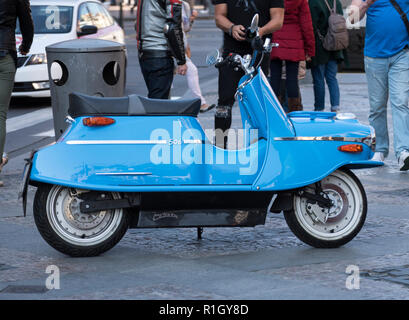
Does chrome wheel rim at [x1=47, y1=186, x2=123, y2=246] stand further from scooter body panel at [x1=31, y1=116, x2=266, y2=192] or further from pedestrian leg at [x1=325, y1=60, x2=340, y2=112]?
pedestrian leg at [x1=325, y1=60, x2=340, y2=112]

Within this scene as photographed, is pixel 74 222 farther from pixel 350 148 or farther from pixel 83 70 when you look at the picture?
pixel 83 70

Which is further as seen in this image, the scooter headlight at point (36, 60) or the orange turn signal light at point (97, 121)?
the scooter headlight at point (36, 60)

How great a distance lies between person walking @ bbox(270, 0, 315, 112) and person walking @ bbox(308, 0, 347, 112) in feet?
4.33

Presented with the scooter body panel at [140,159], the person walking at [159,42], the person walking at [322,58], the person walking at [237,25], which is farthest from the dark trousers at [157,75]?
the person walking at [322,58]

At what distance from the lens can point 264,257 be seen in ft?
20.3

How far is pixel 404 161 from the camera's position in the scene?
9.30 metres

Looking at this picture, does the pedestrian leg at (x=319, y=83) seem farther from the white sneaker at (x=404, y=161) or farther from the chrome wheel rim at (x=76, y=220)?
the chrome wheel rim at (x=76, y=220)

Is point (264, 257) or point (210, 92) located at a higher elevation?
point (264, 257)

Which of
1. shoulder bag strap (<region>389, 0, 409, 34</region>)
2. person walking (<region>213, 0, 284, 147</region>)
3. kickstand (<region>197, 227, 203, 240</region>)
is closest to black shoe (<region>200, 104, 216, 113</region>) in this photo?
shoulder bag strap (<region>389, 0, 409, 34</region>)

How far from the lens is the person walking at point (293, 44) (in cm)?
1079

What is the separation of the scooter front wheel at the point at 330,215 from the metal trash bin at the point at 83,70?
330 cm
